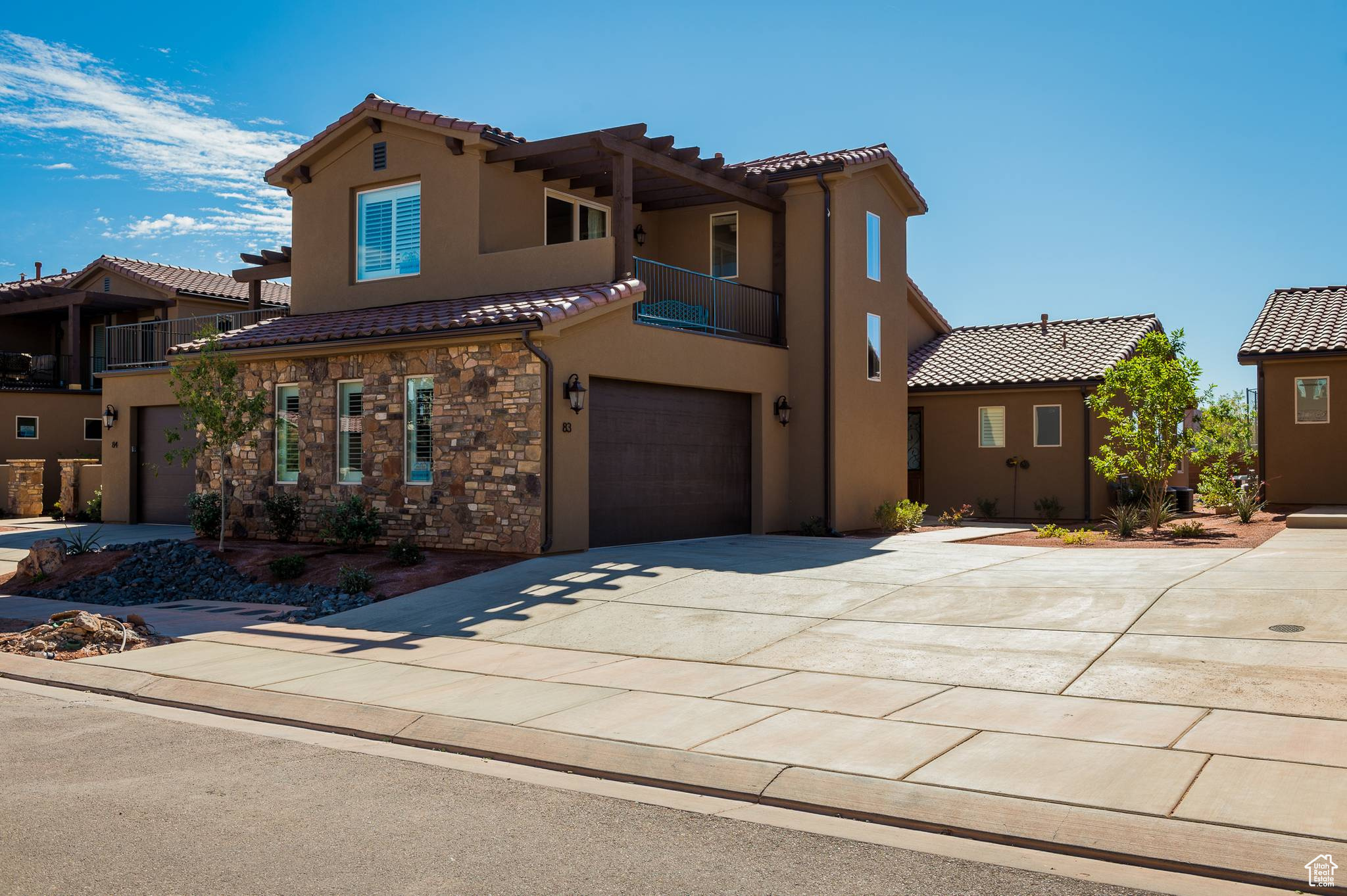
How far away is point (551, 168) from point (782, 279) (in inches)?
184

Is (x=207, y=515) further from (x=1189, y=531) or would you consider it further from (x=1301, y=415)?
(x=1301, y=415)

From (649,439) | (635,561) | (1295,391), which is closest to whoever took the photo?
(635,561)

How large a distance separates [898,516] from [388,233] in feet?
35.3

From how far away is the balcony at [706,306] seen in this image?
18188mm

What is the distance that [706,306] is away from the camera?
19.2 metres

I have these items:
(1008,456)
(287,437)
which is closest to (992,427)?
(1008,456)

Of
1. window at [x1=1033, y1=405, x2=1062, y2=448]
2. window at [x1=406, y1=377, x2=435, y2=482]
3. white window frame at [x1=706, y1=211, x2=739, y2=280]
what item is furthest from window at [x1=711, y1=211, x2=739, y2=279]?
window at [x1=1033, y1=405, x2=1062, y2=448]

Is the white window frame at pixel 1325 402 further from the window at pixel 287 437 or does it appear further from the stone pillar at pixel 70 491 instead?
the stone pillar at pixel 70 491

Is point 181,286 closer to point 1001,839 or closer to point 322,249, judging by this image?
point 322,249

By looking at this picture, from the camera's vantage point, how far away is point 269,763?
6.70 metres

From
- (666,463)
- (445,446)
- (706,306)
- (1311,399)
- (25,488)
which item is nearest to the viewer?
(445,446)

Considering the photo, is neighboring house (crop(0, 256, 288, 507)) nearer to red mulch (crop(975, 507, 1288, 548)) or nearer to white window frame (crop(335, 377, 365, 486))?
white window frame (crop(335, 377, 365, 486))

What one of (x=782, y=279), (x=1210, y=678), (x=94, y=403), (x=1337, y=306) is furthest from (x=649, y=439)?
(x=94, y=403)

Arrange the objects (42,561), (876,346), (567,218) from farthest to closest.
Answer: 1. (876,346)
2. (567,218)
3. (42,561)
